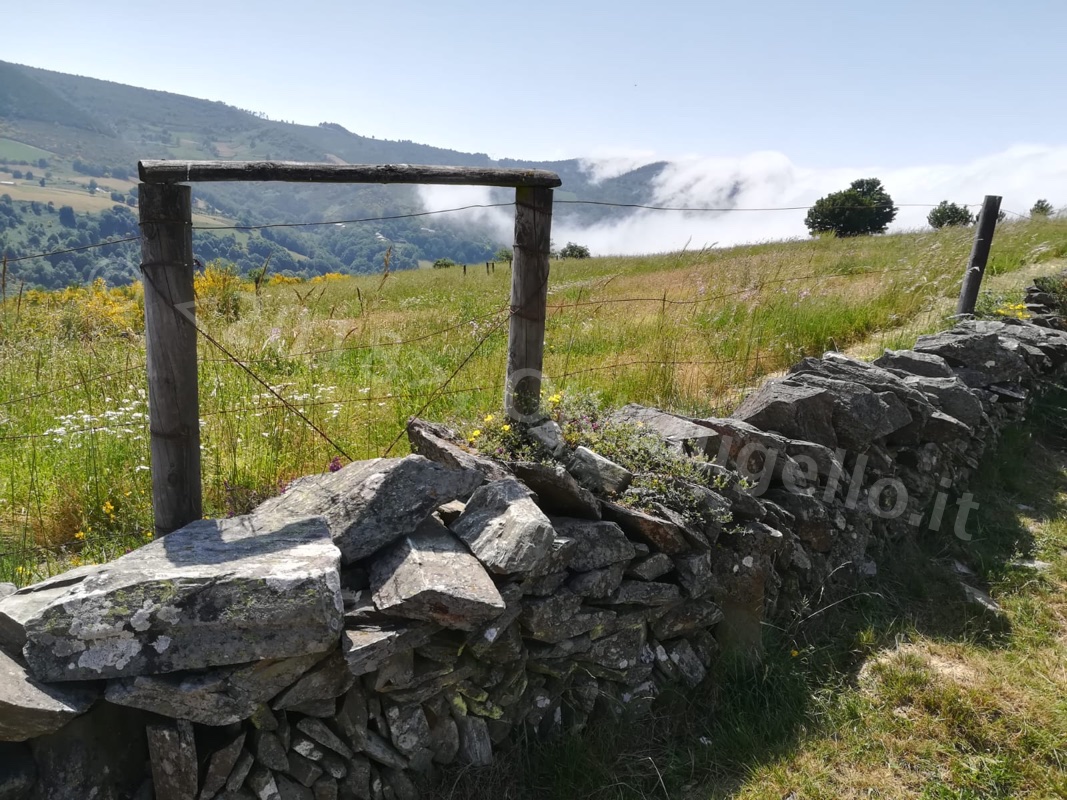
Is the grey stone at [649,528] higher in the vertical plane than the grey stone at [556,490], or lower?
lower

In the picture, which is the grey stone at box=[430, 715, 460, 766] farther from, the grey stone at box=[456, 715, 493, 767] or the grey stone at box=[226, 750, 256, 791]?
the grey stone at box=[226, 750, 256, 791]

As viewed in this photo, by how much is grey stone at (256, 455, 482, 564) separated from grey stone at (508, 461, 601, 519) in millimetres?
323

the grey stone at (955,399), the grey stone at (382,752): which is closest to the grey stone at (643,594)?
the grey stone at (382,752)

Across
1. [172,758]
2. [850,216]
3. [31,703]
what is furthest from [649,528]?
[850,216]

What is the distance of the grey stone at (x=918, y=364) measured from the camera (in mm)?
6301

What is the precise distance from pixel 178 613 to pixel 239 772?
636 millimetres

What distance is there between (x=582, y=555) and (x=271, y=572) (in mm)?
1430

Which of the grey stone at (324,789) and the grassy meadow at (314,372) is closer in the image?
the grey stone at (324,789)

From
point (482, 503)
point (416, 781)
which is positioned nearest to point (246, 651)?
point (416, 781)

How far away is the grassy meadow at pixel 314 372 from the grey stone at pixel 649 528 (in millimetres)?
1131

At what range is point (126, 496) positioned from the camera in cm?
404

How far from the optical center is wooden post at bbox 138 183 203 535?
270 centimetres

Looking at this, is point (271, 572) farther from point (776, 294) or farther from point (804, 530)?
point (776, 294)

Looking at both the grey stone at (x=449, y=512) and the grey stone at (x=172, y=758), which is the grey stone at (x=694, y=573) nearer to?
the grey stone at (x=449, y=512)
